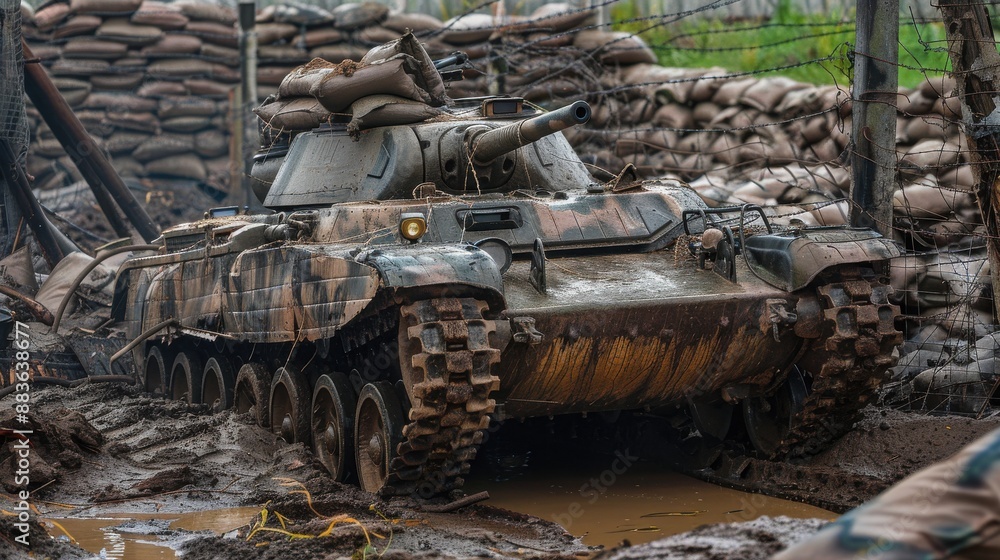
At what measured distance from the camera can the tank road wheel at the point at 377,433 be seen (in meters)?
7.47

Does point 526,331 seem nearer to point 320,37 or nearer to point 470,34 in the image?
point 470,34

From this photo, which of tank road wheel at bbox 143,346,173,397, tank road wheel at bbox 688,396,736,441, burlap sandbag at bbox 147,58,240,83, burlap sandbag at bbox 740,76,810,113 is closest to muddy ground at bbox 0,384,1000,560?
tank road wheel at bbox 688,396,736,441

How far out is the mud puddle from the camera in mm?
6617

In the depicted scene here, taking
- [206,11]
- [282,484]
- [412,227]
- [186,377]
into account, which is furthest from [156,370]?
[206,11]

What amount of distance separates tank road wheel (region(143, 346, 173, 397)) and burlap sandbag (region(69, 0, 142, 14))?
9082mm

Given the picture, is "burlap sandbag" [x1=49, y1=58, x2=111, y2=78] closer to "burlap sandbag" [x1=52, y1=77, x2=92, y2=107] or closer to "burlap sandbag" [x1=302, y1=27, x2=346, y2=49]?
"burlap sandbag" [x1=52, y1=77, x2=92, y2=107]

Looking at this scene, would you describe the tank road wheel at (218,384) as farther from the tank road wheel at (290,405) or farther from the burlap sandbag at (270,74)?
the burlap sandbag at (270,74)

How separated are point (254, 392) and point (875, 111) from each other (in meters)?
5.21

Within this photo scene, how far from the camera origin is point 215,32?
20.8 m

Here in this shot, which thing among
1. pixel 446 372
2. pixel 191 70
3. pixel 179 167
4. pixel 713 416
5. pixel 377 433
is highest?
pixel 191 70

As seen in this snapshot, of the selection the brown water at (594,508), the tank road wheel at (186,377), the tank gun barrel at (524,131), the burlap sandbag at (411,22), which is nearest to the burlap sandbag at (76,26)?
the burlap sandbag at (411,22)

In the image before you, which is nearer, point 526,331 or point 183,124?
point 526,331

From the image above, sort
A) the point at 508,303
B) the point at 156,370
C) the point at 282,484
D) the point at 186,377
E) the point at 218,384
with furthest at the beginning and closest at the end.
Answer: the point at 156,370 < the point at 186,377 < the point at 218,384 < the point at 282,484 < the point at 508,303

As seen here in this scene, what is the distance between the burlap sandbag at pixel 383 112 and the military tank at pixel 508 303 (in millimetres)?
61
